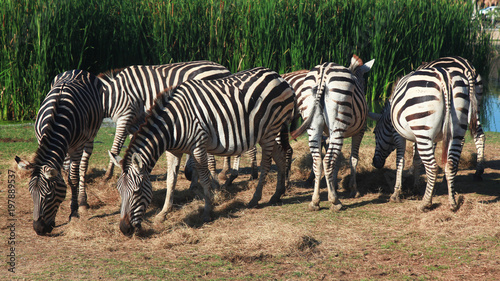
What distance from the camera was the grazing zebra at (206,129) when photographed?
5438mm

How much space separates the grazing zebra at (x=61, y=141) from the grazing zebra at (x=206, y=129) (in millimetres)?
779

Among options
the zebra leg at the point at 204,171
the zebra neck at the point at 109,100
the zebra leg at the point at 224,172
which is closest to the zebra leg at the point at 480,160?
the zebra leg at the point at 224,172

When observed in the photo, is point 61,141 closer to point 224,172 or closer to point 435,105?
point 224,172

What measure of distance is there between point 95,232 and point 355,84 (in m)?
3.99

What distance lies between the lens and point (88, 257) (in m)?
5.12

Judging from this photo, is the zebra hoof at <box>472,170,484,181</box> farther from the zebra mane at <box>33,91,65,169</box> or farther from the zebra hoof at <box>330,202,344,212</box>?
the zebra mane at <box>33,91,65,169</box>

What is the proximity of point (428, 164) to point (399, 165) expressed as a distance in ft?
2.96

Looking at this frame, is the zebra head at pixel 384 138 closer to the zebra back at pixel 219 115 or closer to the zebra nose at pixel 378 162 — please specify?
the zebra nose at pixel 378 162

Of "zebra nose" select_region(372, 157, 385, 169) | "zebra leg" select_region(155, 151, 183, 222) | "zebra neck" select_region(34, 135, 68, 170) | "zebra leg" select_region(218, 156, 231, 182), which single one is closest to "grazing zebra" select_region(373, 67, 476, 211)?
"zebra nose" select_region(372, 157, 385, 169)

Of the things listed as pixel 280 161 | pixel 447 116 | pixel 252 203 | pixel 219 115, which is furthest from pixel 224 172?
pixel 447 116

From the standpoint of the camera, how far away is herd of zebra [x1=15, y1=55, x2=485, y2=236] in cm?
555

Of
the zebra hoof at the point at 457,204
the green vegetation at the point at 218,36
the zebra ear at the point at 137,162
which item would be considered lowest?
the zebra hoof at the point at 457,204

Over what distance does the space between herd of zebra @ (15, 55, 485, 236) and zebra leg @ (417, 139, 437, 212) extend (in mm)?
13

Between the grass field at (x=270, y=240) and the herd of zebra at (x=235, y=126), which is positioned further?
the herd of zebra at (x=235, y=126)
